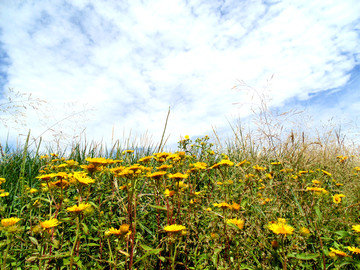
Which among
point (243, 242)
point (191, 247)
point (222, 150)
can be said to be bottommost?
point (191, 247)

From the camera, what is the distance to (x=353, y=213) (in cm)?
188

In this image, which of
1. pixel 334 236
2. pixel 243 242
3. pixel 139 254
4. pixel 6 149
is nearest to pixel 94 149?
pixel 6 149

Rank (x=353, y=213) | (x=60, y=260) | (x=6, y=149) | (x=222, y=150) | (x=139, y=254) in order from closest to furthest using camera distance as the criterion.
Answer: (x=60, y=260) → (x=139, y=254) → (x=353, y=213) → (x=6, y=149) → (x=222, y=150)

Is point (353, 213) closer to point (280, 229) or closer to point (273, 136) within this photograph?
point (280, 229)

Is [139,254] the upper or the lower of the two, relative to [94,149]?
lower

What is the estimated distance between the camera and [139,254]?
132 cm

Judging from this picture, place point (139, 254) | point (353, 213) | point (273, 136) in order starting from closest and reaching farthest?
point (139, 254) → point (353, 213) → point (273, 136)

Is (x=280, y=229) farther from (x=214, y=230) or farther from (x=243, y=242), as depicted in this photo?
(x=214, y=230)

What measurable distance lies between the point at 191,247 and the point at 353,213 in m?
1.51

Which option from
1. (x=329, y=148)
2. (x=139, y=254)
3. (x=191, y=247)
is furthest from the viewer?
(x=329, y=148)

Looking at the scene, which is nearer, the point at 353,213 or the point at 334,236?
the point at 334,236

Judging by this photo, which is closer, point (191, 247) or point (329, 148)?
point (191, 247)

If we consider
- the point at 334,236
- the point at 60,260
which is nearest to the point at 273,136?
the point at 334,236

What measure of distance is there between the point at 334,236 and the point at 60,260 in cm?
177
